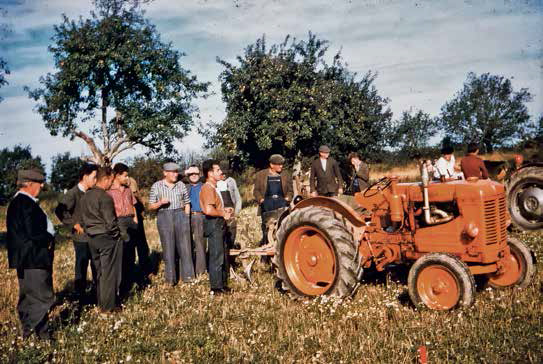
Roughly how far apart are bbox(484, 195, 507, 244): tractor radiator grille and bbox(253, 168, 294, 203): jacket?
135 inches

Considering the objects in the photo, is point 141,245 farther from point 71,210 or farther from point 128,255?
point 71,210

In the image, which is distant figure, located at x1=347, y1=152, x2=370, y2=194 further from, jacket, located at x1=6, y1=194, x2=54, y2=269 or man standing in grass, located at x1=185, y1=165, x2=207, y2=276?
jacket, located at x1=6, y1=194, x2=54, y2=269

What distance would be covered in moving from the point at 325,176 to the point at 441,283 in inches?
163

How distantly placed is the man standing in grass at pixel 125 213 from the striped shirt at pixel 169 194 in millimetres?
368

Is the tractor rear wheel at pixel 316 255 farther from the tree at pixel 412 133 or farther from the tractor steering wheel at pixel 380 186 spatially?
the tree at pixel 412 133

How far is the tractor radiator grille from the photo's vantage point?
190 inches

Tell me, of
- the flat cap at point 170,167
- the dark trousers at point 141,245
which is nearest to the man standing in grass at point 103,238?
the flat cap at point 170,167

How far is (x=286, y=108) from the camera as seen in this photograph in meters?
19.4

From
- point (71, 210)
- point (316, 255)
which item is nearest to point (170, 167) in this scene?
point (71, 210)

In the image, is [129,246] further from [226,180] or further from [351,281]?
[351,281]

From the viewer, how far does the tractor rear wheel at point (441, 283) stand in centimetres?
439

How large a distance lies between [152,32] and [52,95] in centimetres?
623

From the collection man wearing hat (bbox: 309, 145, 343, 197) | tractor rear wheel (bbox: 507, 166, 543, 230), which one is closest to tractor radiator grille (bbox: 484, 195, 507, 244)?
man wearing hat (bbox: 309, 145, 343, 197)

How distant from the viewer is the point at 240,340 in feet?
14.2
